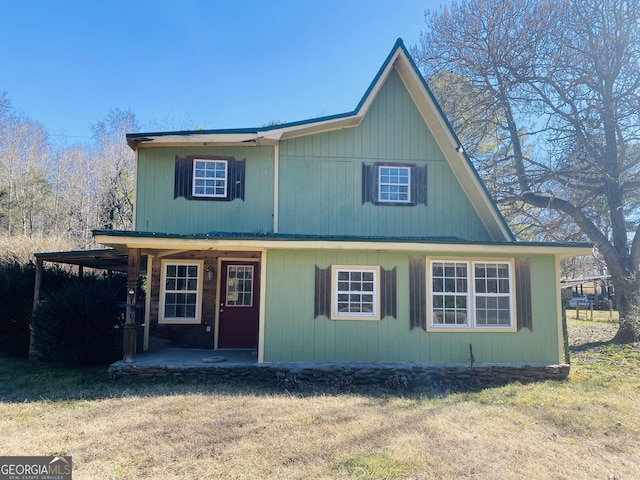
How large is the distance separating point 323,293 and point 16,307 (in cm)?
858

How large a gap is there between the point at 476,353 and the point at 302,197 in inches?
207

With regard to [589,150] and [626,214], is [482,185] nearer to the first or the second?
[589,150]

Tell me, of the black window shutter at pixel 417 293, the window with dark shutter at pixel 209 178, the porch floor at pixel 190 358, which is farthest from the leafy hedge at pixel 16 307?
the black window shutter at pixel 417 293

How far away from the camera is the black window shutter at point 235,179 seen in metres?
10.0

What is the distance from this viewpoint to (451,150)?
10227mm

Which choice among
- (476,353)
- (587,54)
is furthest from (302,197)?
(587,54)

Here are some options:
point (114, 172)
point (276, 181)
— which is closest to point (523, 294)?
point (276, 181)

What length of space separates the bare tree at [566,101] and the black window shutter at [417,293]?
868 centimetres

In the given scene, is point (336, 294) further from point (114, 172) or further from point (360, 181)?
point (114, 172)

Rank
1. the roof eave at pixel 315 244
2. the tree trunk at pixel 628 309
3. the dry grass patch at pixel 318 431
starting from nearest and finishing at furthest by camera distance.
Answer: the dry grass patch at pixel 318 431 < the roof eave at pixel 315 244 < the tree trunk at pixel 628 309

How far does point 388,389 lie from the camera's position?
7.77 metres

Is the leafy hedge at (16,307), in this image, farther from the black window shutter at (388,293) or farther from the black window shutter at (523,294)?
the black window shutter at (523,294)

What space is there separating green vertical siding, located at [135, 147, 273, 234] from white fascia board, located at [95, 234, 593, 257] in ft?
5.12

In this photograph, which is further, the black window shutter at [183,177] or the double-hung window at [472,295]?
the black window shutter at [183,177]
